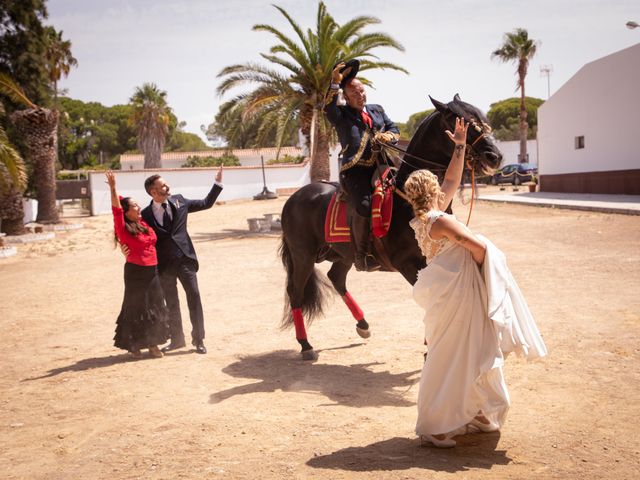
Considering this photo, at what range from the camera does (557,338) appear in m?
6.57

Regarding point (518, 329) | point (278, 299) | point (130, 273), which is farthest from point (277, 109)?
point (518, 329)

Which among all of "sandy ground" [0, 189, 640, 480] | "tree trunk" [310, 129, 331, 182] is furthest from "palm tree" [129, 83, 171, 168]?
"sandy ground" [0, 189, 640, 480]

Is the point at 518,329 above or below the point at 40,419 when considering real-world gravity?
above

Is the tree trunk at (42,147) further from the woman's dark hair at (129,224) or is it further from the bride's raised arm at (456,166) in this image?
the bride's raised arm at (456,166)

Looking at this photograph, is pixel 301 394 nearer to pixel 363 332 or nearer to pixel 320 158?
pixel 363 332

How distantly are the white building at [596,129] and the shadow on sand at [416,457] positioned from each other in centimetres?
2384

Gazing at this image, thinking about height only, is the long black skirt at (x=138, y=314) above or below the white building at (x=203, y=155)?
below

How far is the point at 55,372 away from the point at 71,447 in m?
2.42

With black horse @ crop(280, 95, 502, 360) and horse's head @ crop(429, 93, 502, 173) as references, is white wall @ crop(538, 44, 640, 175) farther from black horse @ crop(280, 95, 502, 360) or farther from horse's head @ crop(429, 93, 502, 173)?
horse's head @ crop(429, 93, 502, 173)

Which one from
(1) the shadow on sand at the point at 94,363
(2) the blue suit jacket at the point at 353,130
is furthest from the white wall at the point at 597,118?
(1) the shadow on sand at the point at 94,363

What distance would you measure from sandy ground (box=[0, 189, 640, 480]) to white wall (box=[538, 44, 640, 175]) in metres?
16.4

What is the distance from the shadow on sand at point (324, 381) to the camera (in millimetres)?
5320

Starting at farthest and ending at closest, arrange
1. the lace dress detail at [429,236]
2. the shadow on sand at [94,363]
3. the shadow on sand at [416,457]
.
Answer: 1. the shadow on sand at [94,363]
2. the lace dress detail at [429,236]
3. the shadow on sand at [416,457]

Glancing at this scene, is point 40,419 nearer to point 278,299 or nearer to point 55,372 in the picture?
point 55,372
